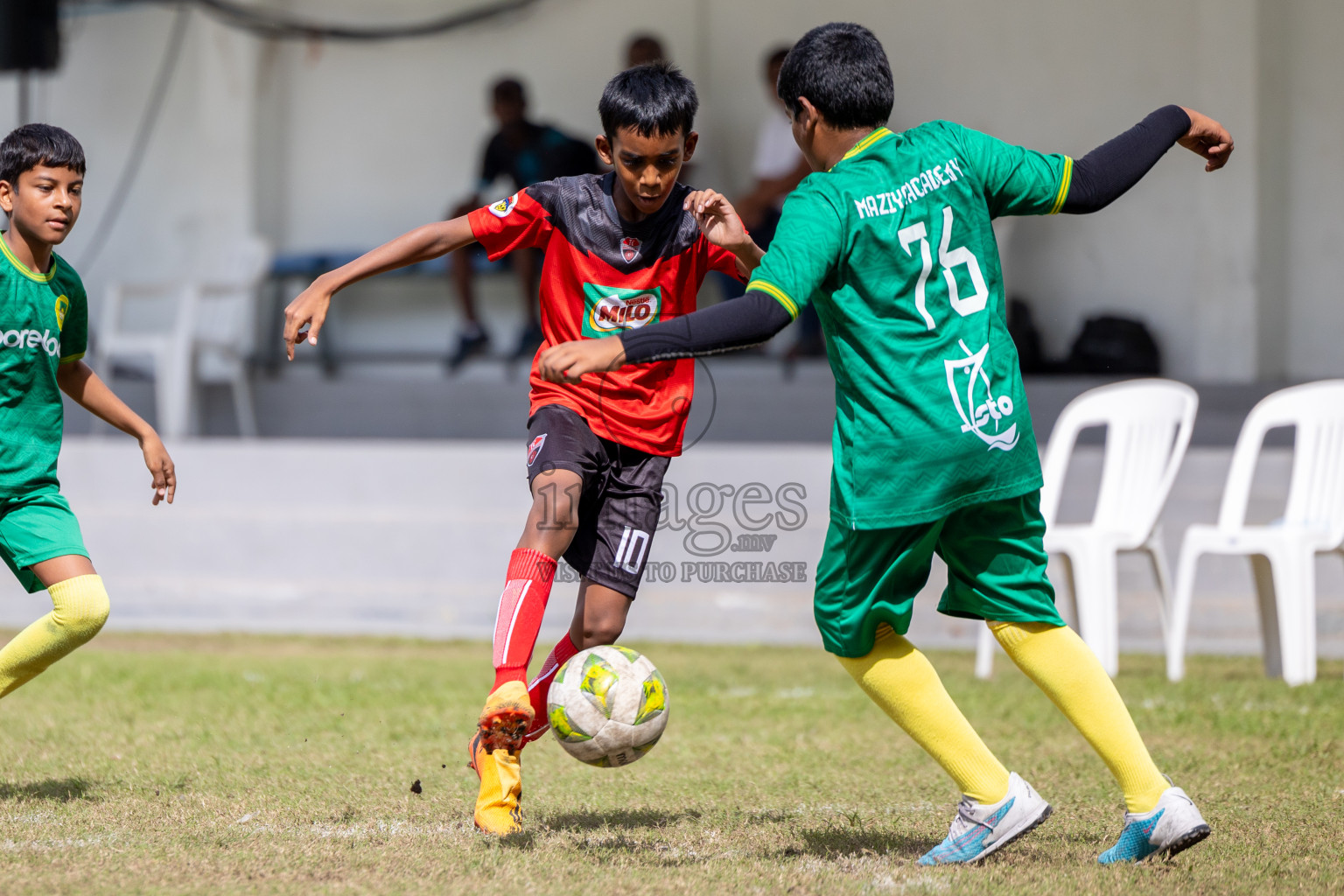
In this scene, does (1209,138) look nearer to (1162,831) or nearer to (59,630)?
(1162,831)

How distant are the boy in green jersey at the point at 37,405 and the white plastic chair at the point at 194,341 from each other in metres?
6.16

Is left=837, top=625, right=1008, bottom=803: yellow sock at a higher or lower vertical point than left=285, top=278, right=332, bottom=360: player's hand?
lower

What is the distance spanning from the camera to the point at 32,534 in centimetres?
361

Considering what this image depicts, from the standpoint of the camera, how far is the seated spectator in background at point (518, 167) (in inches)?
405

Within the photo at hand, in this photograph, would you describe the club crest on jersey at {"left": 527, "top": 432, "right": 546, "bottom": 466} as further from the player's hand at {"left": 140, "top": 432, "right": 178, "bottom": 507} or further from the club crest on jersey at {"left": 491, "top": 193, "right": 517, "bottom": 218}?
the player's hand at {"left": 140, "top": 432, "right": 178, "bottom": 507}

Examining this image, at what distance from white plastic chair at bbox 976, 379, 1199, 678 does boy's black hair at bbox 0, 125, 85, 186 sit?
3938 millimetres

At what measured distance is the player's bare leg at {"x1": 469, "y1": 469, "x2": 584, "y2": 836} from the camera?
326cm

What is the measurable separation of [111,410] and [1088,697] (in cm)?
257

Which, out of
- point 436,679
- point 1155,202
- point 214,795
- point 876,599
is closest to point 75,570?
point 214,795

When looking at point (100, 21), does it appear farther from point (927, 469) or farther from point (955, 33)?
point (927, 469)

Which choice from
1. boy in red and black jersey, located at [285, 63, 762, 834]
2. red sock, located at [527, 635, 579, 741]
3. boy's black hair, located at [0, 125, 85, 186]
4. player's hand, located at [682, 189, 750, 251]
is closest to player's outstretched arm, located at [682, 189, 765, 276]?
player's hand, located at [682, 189, 750, 251]

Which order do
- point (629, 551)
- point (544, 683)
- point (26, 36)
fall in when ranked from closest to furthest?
point (629, 551) < point (544, 683) < point (26, 36)

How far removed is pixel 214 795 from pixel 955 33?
29.1 feet

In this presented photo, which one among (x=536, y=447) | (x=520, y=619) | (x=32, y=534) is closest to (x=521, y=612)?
(x=520, y=619)
